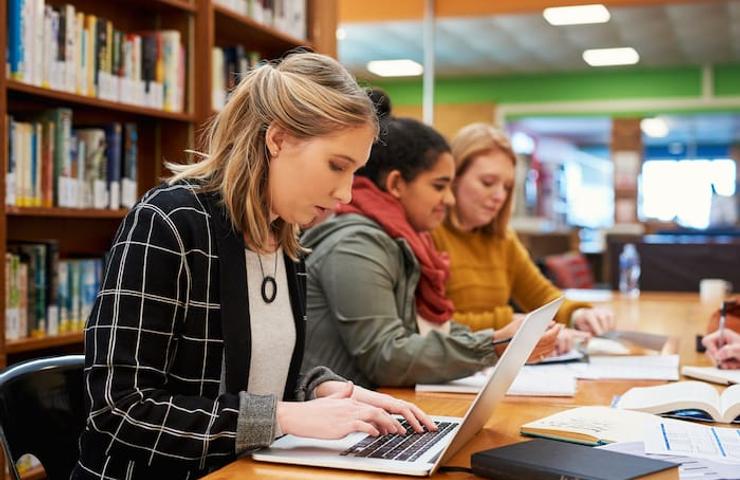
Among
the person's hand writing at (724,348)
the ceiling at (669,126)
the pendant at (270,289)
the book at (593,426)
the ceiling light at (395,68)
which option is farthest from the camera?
the ceiling at (669,126)

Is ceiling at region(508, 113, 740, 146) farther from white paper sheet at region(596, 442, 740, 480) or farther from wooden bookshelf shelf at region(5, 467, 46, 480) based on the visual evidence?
white paper sheet at region(596, 442, 740, 480)

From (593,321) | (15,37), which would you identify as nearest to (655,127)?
(593,321)

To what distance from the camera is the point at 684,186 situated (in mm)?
17969

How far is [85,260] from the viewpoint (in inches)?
118

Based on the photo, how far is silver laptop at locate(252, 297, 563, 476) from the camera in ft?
3.91

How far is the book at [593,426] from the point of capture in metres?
1.34

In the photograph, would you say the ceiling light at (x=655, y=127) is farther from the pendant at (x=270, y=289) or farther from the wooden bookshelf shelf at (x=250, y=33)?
the pendant at (x=270, y=289)

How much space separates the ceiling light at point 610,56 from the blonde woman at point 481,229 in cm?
701

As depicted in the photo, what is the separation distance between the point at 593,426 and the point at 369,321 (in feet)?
2.00

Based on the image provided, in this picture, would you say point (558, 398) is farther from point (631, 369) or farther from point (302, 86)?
point (302, 86)

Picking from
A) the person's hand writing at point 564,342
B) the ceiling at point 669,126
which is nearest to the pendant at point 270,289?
the person's hand writing at point 564,342

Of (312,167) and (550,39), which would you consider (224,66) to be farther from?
(550,39)

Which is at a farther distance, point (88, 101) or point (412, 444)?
point (88, 101)

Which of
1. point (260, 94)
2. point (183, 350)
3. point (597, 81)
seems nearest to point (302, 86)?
point (260, 94)
